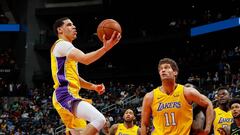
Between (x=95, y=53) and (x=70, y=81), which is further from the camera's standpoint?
(x=70, y=81)

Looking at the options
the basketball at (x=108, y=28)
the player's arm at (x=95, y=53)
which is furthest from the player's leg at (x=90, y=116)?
the basketball at (x=108, y=28)

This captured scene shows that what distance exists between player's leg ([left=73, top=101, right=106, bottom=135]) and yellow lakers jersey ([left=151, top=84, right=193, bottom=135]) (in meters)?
0.65

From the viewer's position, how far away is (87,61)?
5.18m

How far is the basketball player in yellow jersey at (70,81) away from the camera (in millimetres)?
5164

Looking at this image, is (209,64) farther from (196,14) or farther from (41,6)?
(41,6)

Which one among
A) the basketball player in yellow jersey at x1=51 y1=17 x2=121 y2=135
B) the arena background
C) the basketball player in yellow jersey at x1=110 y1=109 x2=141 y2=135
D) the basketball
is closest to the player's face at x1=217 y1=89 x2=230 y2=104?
the basketball player in yellow jersey at x1=110 y1=109 x2=141 y2=135

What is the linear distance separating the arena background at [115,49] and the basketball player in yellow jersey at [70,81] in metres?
17.6

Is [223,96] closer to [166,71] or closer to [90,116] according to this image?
[166,71]

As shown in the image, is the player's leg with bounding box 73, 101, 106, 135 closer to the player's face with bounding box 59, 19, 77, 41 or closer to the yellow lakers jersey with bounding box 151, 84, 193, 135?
→ the yellow lakers jersey with bounding box 151, 84, 193, 135

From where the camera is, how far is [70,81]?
558 centimetres

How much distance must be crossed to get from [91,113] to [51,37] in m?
26.7

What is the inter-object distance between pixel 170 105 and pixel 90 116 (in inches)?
36.9

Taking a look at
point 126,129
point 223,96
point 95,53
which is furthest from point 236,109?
point 126,129

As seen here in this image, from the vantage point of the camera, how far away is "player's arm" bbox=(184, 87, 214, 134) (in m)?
4.85
